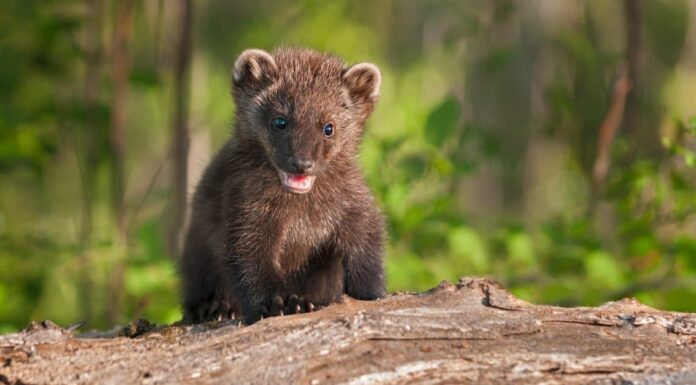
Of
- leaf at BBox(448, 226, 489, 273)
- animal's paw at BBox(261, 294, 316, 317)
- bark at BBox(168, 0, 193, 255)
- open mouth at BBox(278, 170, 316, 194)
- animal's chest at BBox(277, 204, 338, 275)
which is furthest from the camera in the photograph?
bark at BBox(168, 0, 193, 255)

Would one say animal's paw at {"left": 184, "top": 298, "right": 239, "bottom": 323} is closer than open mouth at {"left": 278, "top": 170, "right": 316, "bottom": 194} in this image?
No

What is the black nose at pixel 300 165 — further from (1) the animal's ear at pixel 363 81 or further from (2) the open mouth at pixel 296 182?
(1) the animal's ear at pixel 363 81

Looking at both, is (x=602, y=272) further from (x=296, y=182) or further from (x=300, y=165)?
(x=300, y=165)

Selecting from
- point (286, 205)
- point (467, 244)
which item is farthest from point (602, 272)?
point (286, 205)

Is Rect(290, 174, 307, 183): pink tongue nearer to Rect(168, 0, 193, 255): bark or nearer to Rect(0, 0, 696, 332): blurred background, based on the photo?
Rect(0, 0, 696, 332): blurred background

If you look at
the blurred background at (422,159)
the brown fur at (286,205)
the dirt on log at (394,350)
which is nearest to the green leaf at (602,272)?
the blurred background at (422,159)

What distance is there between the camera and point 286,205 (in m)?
6.46

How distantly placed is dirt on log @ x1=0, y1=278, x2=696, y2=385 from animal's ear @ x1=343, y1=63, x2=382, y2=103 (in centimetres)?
214

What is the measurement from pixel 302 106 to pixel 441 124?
2450 mm

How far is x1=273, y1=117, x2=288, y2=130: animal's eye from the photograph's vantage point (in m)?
6.36

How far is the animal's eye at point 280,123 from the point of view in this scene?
251 inches

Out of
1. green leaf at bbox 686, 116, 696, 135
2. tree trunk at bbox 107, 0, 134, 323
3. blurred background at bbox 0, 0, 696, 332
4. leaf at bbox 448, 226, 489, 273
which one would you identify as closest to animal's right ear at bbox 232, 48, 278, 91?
blurred background at bbox 0, 0, 696, 332

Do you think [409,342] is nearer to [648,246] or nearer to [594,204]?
[648,246]

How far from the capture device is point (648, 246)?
8.68 meters
